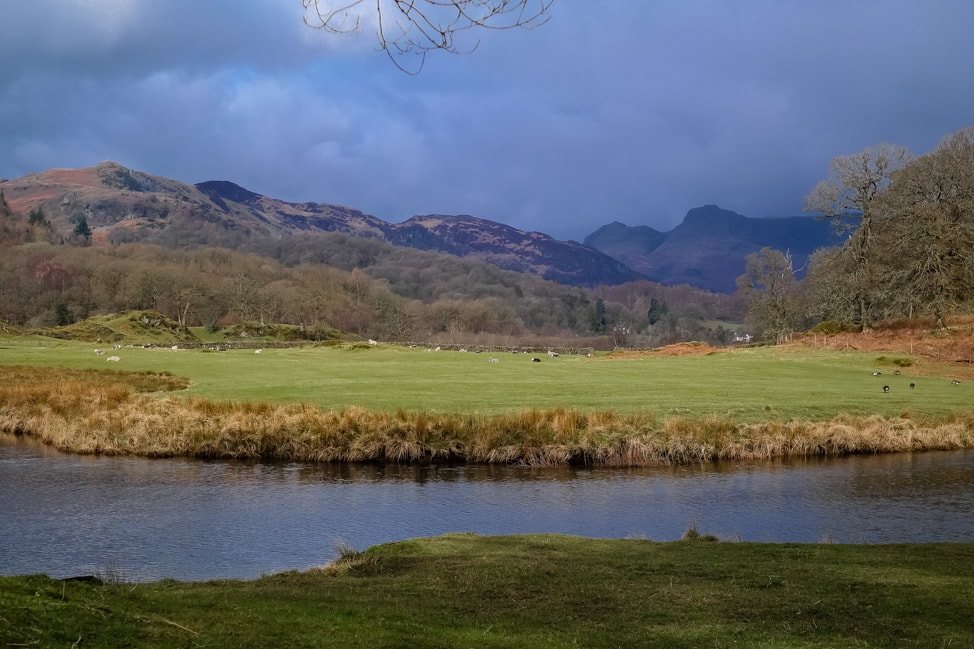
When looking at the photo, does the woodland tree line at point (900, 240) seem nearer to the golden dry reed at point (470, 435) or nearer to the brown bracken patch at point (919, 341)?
the brown bracken patch at point (919, 341)

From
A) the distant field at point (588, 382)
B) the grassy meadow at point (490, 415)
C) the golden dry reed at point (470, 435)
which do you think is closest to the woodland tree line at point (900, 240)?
the distant field at point (588, 382)

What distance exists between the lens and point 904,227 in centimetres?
5594

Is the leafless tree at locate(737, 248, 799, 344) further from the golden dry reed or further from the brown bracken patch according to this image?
the golden dry reed

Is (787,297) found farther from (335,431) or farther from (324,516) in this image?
(324,516)

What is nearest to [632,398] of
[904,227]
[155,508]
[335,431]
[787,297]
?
[335,431]

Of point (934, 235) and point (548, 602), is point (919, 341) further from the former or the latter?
point (548, 602)

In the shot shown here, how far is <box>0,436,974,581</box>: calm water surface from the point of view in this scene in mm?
15617

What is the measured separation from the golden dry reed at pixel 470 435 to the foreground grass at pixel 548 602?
13.7 meters

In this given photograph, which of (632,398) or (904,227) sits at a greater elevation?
(904,227)

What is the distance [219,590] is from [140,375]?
36377mm

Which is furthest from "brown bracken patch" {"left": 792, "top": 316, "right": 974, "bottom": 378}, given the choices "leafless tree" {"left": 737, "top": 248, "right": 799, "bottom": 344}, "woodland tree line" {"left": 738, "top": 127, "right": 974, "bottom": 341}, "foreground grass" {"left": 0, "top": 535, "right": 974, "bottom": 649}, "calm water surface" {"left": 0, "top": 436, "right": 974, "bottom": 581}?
"foreground grass" {"left": 0, "top": 535, "right": 974, "bottom": 649}

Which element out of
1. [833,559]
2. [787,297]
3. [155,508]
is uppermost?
[787,297]

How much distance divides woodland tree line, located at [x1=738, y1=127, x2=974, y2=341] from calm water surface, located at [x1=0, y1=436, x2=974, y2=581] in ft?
109

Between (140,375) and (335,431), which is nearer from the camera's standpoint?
(335,431)
